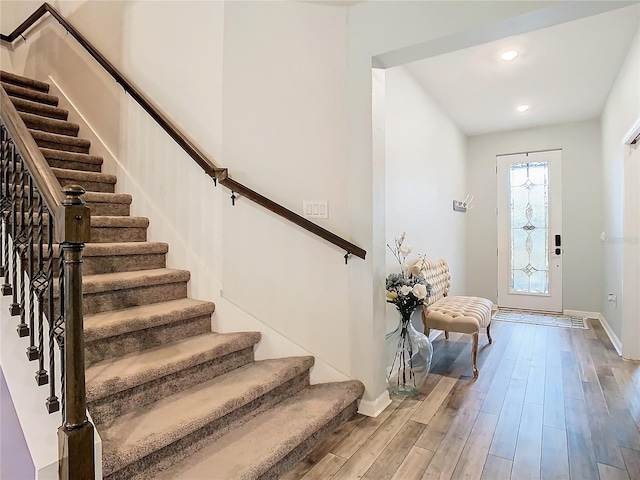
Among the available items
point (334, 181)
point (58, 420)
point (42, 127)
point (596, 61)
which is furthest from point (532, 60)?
point (42, 127)

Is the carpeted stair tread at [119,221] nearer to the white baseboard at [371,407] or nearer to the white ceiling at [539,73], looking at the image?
the white baseboard at [371,407]

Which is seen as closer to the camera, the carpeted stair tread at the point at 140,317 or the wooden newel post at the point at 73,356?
the wooden newel post at the point at 73,356

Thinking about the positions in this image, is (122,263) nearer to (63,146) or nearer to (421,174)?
(63,146)

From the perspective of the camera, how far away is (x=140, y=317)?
83.6 inches

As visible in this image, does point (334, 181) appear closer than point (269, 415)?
No

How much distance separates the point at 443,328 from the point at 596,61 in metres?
2.85

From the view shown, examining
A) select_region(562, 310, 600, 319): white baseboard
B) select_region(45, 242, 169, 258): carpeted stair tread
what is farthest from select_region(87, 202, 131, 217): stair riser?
select_region(562, 310, 600, 319): white baseboard

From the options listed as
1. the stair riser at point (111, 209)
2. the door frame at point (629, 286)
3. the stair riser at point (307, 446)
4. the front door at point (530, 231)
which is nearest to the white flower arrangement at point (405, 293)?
the stair riser at point (307, 446)

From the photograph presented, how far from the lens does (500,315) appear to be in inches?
211

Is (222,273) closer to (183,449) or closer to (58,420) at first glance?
(183,449)

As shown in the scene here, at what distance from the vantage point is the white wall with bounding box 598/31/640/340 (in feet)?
10.6

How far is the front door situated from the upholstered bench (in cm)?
211

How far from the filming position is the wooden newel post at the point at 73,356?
1267mm

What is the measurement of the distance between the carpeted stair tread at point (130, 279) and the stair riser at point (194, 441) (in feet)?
3.36
